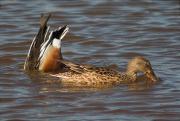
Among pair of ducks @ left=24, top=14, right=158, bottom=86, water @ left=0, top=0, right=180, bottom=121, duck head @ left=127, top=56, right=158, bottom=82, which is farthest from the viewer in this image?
duck head @ left=127, top=56, right=158, bottom=82

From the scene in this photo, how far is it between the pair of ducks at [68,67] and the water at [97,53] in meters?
0.21

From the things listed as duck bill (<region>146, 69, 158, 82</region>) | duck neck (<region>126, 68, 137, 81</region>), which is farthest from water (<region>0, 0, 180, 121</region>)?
duck neck (<region>126, 68, 137, 81</region>)

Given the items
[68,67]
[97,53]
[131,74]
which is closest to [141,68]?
[131,74]

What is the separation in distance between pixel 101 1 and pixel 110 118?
7380 millimetres

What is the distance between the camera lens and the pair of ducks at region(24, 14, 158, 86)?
1116 centimetres

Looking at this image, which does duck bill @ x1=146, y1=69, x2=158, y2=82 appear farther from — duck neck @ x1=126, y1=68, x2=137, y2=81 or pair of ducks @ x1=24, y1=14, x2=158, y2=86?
duck neck @ x1=126, y1=68, x2=137, y2=81

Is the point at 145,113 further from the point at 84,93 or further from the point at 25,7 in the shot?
the point at 25,7

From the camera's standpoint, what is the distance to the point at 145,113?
383 inches

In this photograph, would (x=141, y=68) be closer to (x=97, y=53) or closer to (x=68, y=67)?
(x=68, y=67)

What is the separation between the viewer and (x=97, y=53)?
1295 cm

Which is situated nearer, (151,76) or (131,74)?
(151,76)

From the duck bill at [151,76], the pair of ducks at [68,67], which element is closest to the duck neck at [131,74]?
the pair of ducks at [68,67]

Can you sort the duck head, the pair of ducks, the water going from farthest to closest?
the duck head → the pair of ducks → the water

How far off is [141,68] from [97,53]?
5.45ft
